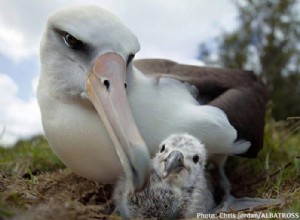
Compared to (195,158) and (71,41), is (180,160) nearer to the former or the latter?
(195,158)

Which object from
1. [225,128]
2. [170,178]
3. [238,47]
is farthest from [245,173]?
[238,47]

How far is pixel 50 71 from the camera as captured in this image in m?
3.75

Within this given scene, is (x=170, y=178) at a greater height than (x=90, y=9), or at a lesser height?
lesser

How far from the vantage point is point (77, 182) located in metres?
4.83

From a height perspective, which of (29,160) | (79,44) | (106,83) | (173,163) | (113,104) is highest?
(79,44)

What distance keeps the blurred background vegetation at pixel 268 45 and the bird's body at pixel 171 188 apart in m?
13.8

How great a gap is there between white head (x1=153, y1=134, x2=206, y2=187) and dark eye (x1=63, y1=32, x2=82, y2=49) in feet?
3.02

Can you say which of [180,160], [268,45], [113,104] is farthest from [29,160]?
[268,45]

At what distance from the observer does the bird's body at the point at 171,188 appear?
3574 millimetres

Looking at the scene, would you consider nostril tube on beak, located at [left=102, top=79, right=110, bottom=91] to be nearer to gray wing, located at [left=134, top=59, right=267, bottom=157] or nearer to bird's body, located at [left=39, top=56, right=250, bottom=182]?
bird's body, located at [left=39, top=56, right=250, bottom=182]

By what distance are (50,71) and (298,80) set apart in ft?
49.7

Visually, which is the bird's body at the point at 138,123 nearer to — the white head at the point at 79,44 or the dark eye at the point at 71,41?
the white head at the point at 79,44

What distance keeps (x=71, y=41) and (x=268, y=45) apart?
1517 centimetres

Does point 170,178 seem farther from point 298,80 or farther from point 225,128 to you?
point 298,80
